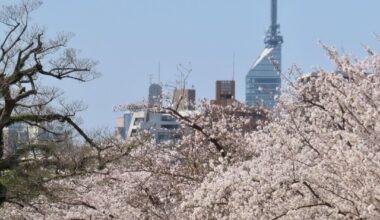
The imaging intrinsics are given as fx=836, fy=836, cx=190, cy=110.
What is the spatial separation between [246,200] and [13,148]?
13.2 metres

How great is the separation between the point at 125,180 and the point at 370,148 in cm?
562

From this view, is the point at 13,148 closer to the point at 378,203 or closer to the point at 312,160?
the point at 312,160

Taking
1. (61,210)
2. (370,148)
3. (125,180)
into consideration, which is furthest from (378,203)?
(61,210)

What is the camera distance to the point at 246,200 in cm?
690

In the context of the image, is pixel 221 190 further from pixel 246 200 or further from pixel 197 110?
pixel 197 110

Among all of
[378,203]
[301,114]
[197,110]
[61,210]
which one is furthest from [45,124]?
[378,203]

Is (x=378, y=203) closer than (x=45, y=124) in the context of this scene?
Yes

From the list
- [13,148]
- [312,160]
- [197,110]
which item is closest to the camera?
[312,160]

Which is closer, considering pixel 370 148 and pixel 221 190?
pixel 370 148

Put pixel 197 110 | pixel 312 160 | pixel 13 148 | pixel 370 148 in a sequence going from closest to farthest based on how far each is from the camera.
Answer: pixel 370 148 → pixel 312 160 → pixel 197 110 → pixel 13 148

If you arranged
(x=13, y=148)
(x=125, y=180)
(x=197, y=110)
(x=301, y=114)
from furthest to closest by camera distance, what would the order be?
(x=13, y=148), (x=197, y=110), (x=125, y=180), (x=301, y=114)

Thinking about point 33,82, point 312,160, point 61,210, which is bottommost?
point 61,210

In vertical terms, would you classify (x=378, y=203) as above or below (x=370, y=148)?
below

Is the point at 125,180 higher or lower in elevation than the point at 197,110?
lower
